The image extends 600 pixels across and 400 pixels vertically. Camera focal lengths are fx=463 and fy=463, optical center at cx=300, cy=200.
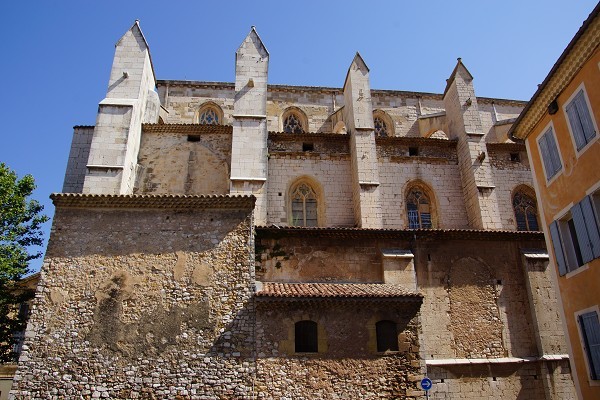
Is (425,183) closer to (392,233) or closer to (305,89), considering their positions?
(392,233)

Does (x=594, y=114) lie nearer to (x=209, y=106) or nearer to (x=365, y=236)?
(x=365, y=236)

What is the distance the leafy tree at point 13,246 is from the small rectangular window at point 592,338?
48.3 feet

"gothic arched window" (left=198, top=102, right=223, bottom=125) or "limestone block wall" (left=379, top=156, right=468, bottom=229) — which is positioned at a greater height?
"gothic arched window" (left=198, top=102, right=223, bottom=125)


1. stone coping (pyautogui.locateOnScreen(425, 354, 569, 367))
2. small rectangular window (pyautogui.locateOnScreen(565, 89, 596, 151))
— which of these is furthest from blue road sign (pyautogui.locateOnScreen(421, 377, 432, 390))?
small rectangular window (pyautogui.locateOnScreen(565, 89, 596, 151))


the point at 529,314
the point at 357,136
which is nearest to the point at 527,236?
the point at 529,314

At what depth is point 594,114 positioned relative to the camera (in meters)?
8.86

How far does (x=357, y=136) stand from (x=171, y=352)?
32.8 feet

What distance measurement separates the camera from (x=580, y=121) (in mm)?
9328

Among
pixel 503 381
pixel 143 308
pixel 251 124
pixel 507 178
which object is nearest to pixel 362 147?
pixel 251 124

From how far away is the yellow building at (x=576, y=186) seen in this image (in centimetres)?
886

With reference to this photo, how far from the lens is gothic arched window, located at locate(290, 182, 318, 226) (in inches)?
640

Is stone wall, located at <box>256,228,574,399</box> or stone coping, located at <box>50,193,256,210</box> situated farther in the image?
stone wall, located at <box>256,228,574,399</box>

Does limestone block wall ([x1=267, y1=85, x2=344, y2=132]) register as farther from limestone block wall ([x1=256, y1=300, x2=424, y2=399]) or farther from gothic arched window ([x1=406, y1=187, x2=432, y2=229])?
limestone block wall ([x1=256, y1=300, x2=424, y2=399])

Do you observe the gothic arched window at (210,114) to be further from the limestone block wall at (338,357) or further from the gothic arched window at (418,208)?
the limestone block wall at (338,357)
